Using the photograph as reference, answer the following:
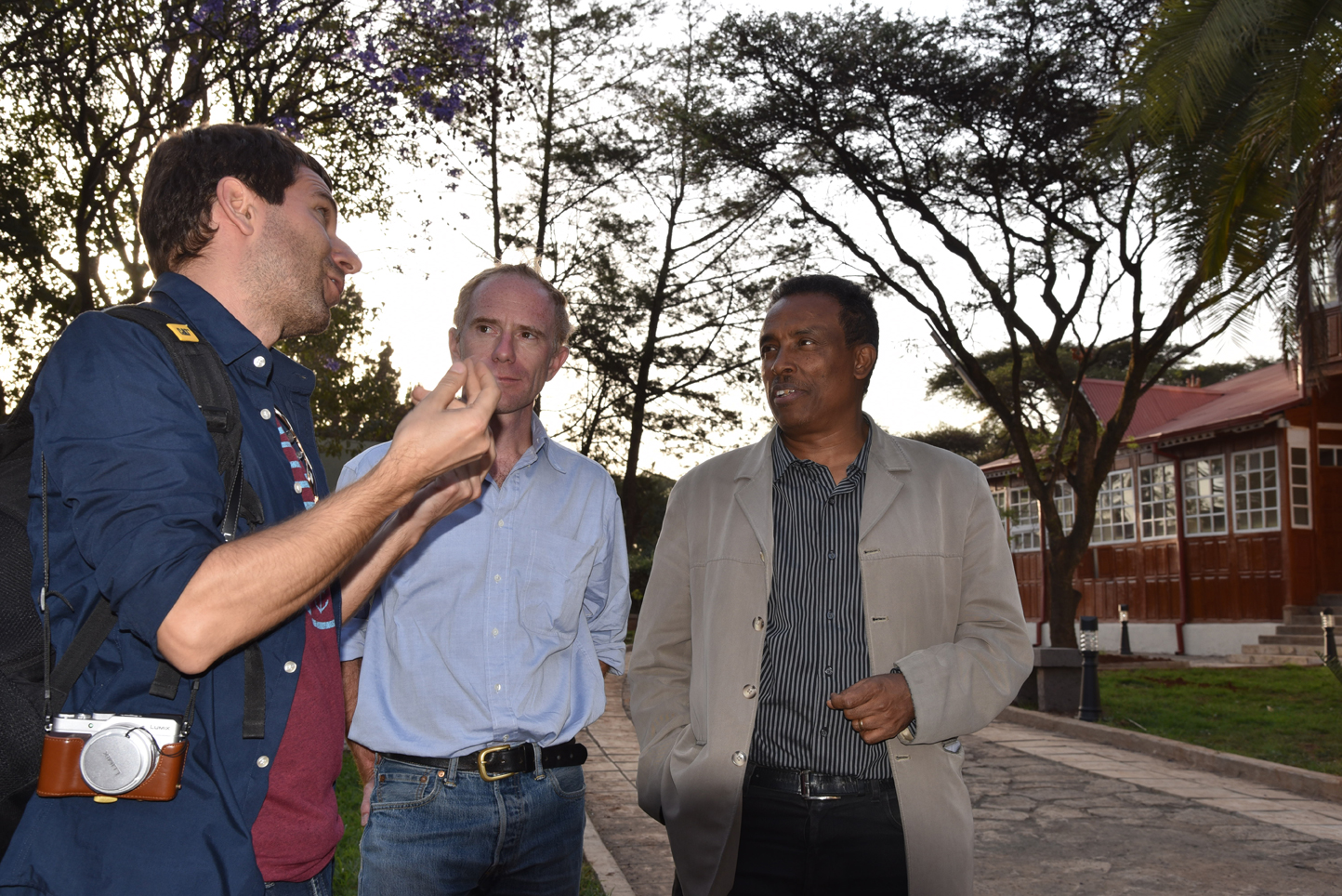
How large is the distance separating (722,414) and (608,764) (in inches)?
619

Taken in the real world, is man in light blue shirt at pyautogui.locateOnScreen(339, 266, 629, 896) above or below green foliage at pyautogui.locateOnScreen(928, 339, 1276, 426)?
below

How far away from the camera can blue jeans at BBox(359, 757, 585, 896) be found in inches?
115

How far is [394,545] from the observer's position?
2.36m

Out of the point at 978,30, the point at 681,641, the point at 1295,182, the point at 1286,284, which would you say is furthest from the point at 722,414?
the point at 681,641

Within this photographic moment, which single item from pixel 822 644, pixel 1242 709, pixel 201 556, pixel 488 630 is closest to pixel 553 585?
pixel 488 630

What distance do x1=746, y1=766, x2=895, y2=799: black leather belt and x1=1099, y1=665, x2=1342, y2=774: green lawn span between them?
8561mm

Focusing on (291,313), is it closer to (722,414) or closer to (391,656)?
(391,656)

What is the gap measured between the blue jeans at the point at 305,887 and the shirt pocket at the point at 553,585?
1179 millimetres

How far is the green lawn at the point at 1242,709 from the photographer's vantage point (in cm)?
1099

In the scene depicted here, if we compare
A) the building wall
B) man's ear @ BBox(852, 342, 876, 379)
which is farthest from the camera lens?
the building wall

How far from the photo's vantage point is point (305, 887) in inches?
78.6

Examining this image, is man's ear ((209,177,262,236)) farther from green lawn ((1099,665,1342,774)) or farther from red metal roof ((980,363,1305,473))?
red metal roof ((980,363,1305,473))

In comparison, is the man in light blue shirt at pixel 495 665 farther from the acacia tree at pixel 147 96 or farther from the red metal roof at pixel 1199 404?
the red metal roof at pixel 1199 404

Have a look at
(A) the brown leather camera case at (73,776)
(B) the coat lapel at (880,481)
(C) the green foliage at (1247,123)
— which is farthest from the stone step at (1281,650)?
(A) the brown leather camera case at (73,776)
